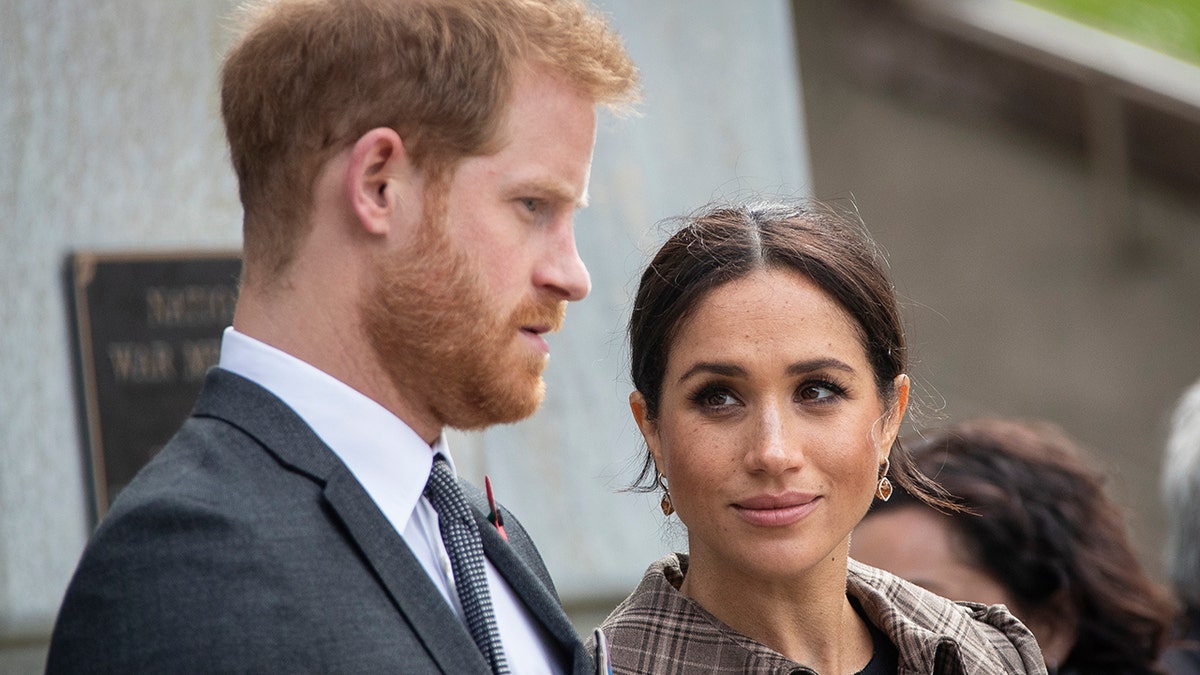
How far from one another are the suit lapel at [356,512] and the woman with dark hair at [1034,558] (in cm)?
182

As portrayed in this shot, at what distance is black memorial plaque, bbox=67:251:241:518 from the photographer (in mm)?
3617

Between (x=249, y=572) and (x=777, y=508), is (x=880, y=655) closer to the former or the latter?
(x=777, y=508)

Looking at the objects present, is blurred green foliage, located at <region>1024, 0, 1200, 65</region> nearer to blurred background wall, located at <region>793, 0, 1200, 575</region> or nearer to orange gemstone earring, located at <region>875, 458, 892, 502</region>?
blurred background wall, located at <region>793, 0, 1200, 575</region>

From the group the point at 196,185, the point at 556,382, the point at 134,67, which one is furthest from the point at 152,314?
the point at 556,382

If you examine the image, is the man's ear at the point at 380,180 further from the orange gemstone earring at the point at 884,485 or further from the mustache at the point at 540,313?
the orange gemstone earring at the point at 884,485

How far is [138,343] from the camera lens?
144 inches

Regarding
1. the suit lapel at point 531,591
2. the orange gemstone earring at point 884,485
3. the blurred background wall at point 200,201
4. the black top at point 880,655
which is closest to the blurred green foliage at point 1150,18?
the blurred background wall at point 200,201

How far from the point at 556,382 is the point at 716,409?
5.73 feet

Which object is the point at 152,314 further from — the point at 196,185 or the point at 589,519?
the point at 589,519

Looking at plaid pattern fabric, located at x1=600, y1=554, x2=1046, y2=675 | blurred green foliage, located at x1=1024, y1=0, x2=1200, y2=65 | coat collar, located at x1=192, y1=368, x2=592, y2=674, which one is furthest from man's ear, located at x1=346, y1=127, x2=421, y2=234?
blurred green foliage, located at x1=1024, y1=0, x2=1200, y2=65

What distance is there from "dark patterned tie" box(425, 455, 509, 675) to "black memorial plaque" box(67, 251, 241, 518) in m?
1.65

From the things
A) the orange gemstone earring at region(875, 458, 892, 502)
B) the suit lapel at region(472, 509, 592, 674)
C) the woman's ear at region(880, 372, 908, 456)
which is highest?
the woman's ear at region(880, 372, 908, 456)

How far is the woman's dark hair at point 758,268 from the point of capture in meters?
2.55

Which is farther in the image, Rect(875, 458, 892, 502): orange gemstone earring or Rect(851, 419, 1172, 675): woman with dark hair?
Rect(851, 419, 1172, 675): woman with dark hair
